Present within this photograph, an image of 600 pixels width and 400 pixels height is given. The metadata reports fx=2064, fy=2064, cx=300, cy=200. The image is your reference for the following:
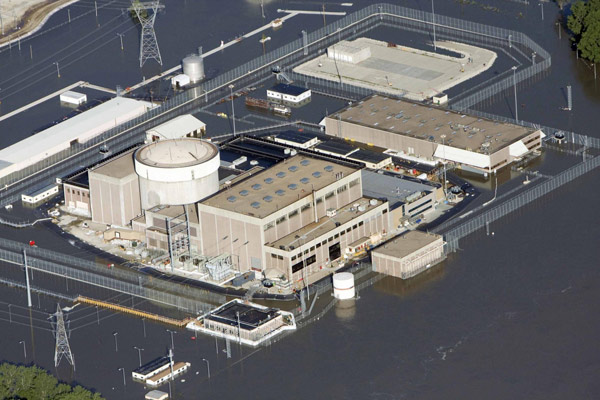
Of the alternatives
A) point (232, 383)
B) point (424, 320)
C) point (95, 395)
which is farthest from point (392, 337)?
point (95, 395)

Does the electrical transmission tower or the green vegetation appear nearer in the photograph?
the green vegetation

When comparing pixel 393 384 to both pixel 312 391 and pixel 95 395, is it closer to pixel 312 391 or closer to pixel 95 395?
pixel 312 391

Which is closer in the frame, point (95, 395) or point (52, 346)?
point (95, 395)

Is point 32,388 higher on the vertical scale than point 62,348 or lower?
higher

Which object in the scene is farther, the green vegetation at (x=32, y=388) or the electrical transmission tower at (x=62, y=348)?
the electrical transmission tower at (x=62, y=348)

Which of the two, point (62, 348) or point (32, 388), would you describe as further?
point (62, 348)

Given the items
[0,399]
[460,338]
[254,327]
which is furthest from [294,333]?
[0,399]

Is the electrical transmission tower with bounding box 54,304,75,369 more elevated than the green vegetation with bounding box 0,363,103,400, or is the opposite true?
the green vegetation with bounding box 0,363,103,400
